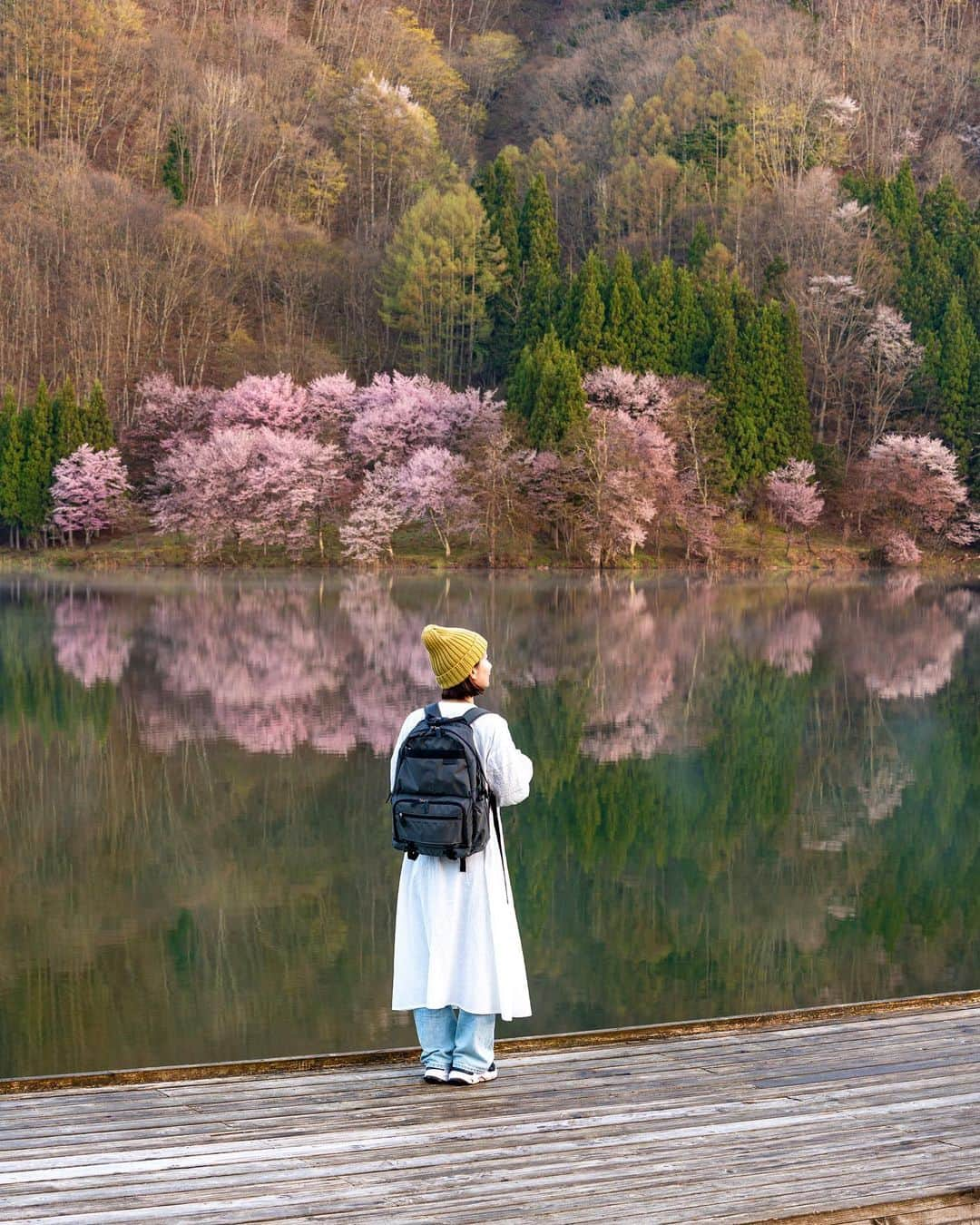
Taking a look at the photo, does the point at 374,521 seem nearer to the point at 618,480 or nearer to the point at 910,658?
the point at 618,480

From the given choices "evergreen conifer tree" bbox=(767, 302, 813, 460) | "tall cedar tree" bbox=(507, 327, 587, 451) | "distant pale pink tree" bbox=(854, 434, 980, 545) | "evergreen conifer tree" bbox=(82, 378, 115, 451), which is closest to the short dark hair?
"tall cedar tree" bbox=(507, 327, 587, 451)

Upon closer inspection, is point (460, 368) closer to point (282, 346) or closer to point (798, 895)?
point (282, 346)

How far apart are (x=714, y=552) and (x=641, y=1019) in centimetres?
3748

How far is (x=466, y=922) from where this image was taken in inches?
181

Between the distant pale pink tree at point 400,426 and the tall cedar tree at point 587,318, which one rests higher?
the tall cedar tree at point 587,318

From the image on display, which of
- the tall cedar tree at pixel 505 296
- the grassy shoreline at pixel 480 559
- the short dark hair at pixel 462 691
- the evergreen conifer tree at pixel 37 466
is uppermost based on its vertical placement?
the tall cedar tree at pixel 505 296

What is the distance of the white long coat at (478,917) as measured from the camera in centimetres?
454

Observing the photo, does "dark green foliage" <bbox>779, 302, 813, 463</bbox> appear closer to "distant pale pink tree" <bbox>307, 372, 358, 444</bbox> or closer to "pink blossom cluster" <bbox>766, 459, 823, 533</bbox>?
"pink blossom cluster" <bbox>766, 459, 823, 533</bbox>

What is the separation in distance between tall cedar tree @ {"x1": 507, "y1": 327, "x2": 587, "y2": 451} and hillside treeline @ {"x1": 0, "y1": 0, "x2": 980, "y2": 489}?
23.5 inches

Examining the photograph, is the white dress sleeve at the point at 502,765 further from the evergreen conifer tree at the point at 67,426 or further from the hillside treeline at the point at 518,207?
the evergreen conifer tree at the point at 67,426

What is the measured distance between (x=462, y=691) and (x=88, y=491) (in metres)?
42.6

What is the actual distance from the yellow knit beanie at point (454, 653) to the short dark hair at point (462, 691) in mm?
15

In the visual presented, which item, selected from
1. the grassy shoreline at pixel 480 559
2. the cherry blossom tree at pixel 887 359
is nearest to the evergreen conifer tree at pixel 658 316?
the grassy shoreline at pixel 480 559

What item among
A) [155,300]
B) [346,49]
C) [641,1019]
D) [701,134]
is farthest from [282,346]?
[641,1019]
